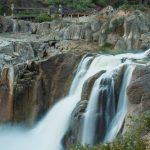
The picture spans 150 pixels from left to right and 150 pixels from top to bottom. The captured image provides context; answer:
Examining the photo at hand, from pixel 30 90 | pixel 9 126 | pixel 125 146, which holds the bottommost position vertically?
pixel 9 126

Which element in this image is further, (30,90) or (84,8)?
(84,8)

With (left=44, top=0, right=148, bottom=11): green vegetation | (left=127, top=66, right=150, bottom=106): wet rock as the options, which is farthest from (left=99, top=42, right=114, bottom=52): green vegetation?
(left=44, top=0, right=148, bottom=11): green vegetation

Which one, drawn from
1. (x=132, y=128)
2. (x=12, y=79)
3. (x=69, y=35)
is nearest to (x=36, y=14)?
(x=69, y=35)

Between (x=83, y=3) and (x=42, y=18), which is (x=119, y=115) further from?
(x=83, y=3)

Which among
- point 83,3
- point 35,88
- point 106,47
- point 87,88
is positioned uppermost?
point 83,3

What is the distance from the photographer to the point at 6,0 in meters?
67.6

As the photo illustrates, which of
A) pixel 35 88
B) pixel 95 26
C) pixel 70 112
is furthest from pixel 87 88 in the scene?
pixel 95 26

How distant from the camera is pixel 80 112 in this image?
21.9 m

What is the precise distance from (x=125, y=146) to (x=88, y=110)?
10263 mm

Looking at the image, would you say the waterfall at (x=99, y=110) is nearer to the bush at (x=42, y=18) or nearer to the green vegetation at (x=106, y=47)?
the green vegetation at (x=106, y=47)

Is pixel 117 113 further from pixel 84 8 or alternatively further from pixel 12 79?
pixel 84 8

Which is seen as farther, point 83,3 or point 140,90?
point 83,3

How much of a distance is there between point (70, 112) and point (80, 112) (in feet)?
5.99

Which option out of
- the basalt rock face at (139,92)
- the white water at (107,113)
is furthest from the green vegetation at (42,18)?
the basalt rock face at (139,92)
